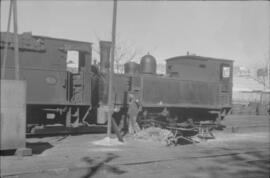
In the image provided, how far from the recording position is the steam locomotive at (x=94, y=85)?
50.7ft

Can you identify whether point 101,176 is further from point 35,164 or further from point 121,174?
point 35,164

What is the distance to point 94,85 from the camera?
696 inches

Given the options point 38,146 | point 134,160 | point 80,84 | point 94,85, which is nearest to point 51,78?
point 80,84

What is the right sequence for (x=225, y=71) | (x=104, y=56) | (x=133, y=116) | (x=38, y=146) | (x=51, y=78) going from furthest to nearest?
(x=225, y=71) → (x=104, y=56) → (x=133, y=116) → (x=51, y=78) → (x=38, y=146)

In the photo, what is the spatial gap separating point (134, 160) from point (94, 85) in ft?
24.9

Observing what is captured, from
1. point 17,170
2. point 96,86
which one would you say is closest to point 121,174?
point 17,170

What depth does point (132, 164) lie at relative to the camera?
9844mm

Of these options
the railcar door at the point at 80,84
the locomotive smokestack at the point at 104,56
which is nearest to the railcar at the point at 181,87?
the locomotive smokestack at the point at 104,56

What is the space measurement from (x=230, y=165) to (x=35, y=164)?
4699mm

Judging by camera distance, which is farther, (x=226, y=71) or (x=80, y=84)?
(x=226, y=71)

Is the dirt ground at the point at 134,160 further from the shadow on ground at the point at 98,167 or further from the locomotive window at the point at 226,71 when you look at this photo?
the locomotive window at the point at 226,71

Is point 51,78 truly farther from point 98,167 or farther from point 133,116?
point 98,167

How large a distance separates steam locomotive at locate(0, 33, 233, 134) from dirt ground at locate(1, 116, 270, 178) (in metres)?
1.37

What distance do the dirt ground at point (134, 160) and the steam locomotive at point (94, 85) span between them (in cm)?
137
